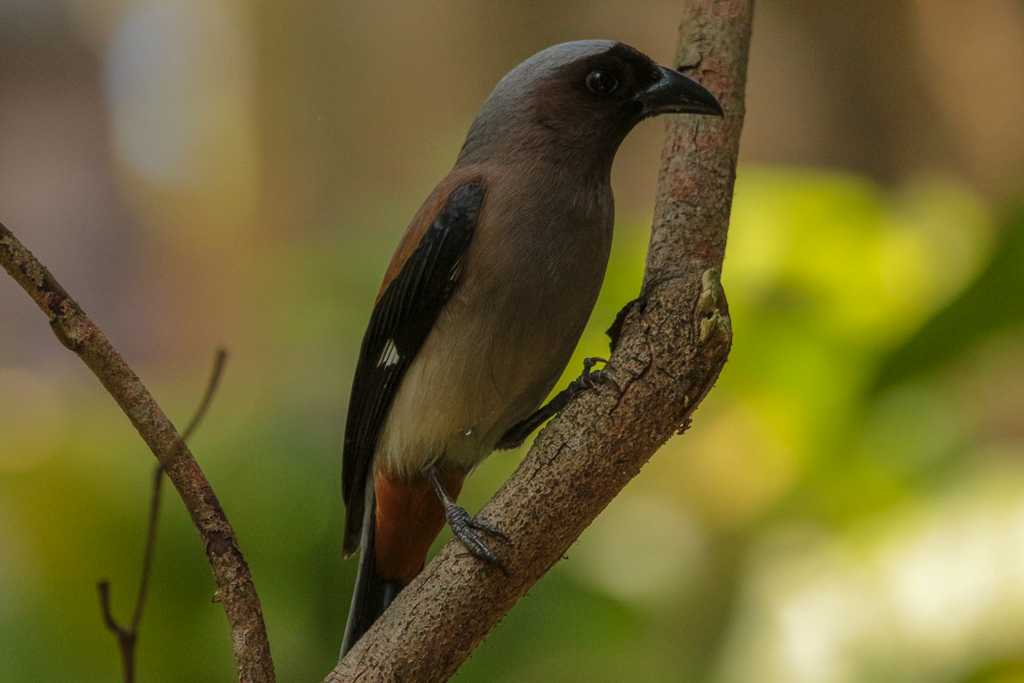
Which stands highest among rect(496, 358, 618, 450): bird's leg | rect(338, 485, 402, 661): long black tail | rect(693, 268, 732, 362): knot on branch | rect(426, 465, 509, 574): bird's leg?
rect(693, 268, 732, 362): knot on branch

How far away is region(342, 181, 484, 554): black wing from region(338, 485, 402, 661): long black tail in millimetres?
65

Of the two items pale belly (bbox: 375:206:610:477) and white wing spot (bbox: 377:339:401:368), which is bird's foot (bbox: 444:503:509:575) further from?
white wing spot (bbox: 377:339:401:368)

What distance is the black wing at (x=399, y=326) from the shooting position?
2299 millimetres

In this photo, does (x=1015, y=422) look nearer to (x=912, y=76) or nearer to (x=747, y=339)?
(x=747, y=339)

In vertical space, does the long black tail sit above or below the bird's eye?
below

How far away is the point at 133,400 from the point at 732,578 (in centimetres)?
189

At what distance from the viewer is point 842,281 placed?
343 cm

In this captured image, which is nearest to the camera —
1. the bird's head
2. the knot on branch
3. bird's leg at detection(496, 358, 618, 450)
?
the knot on branch

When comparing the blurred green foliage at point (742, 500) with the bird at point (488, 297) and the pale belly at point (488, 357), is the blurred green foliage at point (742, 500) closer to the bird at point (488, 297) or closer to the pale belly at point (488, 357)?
the bird at point (488, 297)

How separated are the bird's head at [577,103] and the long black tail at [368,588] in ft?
2.56

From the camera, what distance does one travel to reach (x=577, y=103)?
2445mm

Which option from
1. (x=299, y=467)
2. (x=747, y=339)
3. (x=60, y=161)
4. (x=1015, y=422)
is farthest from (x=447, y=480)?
(x=60, y=161)

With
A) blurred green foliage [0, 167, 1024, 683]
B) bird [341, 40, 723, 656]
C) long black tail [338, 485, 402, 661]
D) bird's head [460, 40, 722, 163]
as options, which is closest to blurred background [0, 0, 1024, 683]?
blurred green foliage [0, 167, 1024, 683]

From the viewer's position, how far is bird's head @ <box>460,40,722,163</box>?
7.90 feet
